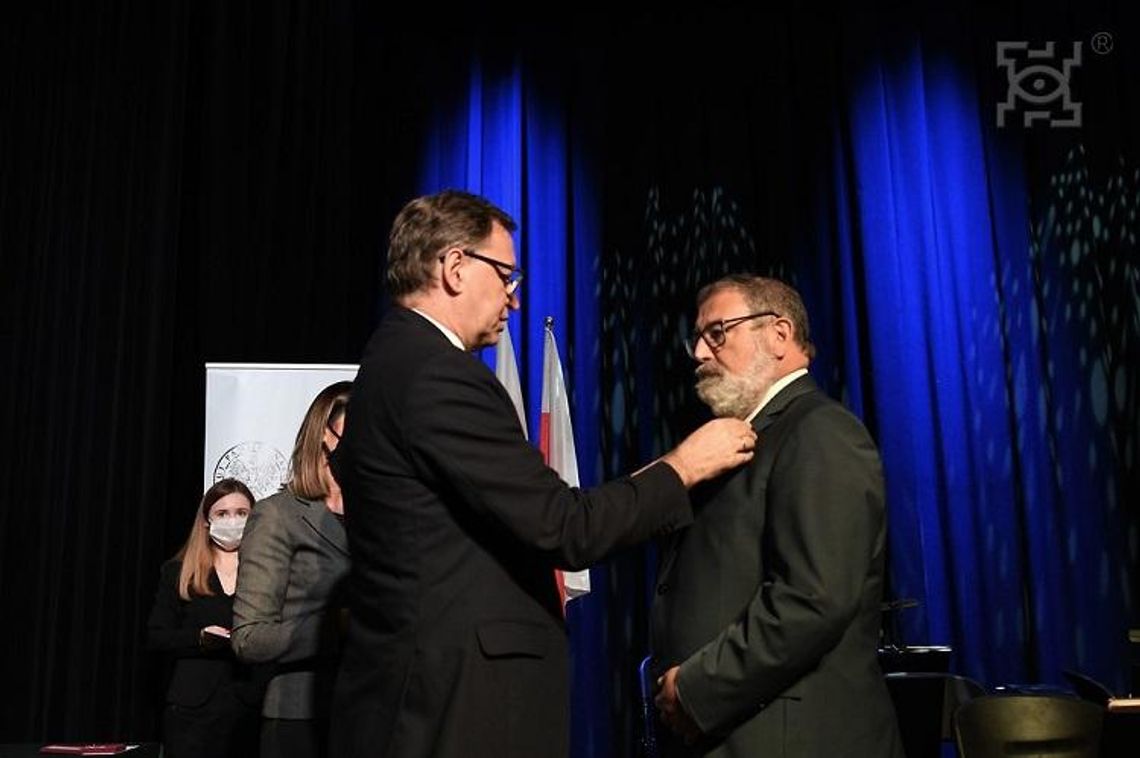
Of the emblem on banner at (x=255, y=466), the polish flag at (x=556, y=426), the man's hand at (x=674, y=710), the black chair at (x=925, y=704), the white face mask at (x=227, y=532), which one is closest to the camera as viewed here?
the man's hand at (x=674, y=710)

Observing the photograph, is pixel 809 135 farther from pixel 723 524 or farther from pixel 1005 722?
pixel 723 524

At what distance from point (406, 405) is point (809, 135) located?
15.2 feet

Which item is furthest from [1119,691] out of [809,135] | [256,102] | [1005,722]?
[256,102]

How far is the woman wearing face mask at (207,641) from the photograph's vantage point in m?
3.94

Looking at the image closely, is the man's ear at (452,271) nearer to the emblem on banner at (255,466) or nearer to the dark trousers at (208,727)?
the dark trousers at (208,727)

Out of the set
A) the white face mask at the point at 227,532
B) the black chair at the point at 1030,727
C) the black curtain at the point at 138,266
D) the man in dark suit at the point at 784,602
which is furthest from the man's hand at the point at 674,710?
the black curtain at the point at 138,266

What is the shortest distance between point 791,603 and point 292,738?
120 cm

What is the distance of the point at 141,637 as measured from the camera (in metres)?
5.44

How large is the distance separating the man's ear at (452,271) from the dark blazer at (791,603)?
670 mm

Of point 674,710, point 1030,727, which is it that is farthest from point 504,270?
point 1030,727

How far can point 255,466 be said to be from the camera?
4.93m

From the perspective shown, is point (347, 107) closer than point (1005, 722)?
No

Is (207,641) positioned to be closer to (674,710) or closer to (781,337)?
(674,710)

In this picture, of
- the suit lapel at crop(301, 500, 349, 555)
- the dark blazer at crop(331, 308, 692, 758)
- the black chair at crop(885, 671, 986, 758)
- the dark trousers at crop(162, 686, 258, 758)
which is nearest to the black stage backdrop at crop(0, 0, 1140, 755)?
the black chair at crop(885, 671, 986, 758)
